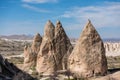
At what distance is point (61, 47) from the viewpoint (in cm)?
3662

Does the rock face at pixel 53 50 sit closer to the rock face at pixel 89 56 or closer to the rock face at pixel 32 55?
the rock face at pixel 32 55

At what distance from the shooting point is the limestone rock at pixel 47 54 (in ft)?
116

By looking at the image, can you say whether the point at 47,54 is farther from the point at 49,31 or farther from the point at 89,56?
the point at 89,56

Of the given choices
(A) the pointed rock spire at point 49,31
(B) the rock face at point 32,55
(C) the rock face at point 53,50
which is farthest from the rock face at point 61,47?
(B) the rock face at point 32,55

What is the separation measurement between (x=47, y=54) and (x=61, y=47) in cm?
149

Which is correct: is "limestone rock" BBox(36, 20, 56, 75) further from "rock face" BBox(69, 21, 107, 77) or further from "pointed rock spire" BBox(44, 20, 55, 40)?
"rock face" BBox(69, 21, 107, 77)

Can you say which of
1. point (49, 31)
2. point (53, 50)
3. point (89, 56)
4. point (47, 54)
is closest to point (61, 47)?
point (53, 50)

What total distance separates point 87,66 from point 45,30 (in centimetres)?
890

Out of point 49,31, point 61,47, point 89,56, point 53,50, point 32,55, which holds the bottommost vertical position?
point 89,56

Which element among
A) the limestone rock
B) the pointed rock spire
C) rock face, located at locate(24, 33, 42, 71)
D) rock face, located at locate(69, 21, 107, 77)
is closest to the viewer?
rock face, located at locate(69, 21, 107, 77)

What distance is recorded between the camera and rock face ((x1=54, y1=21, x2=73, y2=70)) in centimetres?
3547

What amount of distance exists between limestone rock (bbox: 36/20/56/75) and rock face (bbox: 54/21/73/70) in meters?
0.45

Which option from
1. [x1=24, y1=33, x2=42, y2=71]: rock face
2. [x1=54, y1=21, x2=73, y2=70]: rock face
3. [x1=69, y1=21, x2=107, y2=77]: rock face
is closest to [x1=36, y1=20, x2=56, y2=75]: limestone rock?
[x1=54, y1=21, x2=73, y2=70]: rock face

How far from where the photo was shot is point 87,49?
3023 cm
